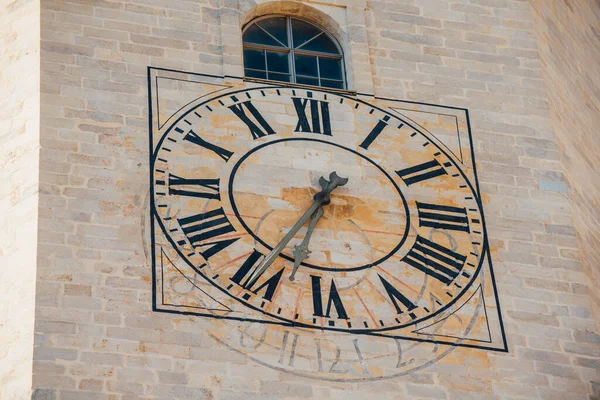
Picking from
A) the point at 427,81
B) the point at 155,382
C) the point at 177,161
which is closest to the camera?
the point at 155,382

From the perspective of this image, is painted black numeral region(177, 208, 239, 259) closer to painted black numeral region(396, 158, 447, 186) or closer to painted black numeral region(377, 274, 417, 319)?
painted black numeral region(377, 274, 417, 319)

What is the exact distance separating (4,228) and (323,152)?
2751 mm

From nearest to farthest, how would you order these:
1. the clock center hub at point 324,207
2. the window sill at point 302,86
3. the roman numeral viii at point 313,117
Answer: the clock center hub at point 324,207 < the roman numeral viii at point 313,117 < the window sill at point 302,86

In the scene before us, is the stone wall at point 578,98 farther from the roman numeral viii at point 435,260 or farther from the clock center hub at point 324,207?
the clock center hub at point 324,207

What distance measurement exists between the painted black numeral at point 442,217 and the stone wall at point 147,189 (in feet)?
0.77

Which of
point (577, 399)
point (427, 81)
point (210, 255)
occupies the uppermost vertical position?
point (427, 81)

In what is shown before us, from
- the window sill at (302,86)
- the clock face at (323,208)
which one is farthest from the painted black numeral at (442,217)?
Result: the window sill at (302,86)

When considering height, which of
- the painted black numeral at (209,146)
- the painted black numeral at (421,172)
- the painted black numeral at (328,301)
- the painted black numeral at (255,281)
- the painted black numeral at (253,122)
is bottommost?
the painted black numeral at (328,301)

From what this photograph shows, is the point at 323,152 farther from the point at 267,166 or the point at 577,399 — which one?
the point at 577,399

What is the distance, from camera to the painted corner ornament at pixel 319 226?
1703cm

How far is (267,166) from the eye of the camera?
18.0 metres

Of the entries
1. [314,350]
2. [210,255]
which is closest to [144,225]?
[210,255]

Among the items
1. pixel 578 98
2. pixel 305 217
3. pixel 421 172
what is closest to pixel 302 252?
pixel 305 217

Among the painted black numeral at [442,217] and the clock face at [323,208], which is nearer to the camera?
the clock face at [323,208]
